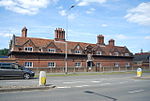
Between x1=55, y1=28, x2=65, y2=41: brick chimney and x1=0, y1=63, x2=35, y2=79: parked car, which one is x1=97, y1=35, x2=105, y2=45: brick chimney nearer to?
x1=55, y1=28, x2=65, y2=41: brick chimney

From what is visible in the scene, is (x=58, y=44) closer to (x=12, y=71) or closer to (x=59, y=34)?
(x=59, y=34)

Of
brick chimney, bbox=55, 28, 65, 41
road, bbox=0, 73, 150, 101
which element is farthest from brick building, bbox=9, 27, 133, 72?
road, bbox=0, 73, 150, 101

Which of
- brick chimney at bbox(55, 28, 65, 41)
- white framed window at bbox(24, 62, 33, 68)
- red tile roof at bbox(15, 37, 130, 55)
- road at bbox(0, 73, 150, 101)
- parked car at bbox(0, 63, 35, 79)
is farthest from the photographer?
brick chimney at bbox(55, 28, 65, 41)

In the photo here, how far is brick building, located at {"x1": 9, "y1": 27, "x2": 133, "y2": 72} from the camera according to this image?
1509 inches

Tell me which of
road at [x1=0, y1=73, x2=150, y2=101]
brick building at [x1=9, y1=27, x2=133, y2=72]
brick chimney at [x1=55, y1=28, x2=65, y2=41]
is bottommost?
road at [x1=0, y1=73, x2=150, y2=101]

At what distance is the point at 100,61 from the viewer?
50125 mm

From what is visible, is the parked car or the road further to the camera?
the parked car

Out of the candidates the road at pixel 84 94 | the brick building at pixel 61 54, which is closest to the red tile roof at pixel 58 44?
the brick building at pixel 61 54

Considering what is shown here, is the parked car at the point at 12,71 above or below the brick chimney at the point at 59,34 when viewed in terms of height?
below

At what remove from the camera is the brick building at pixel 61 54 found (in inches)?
1509

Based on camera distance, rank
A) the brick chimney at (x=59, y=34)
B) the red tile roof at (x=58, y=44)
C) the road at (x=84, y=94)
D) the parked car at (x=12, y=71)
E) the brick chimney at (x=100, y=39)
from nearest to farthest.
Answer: the road at (x=84, y=94), the parked car at (x=12, y=71), the red tile roof at (x=58, y=44), the brick chimney at (x=59, y=34), the brick chimney at (x=100, y=39)

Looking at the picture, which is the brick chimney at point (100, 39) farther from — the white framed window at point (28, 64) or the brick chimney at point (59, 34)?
the white framed window at point (28, 64)

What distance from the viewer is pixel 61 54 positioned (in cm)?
4325

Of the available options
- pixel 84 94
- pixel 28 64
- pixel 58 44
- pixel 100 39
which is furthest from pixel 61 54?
pixel 84 94
